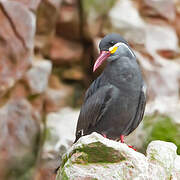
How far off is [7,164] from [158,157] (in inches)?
172

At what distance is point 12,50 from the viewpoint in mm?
6828

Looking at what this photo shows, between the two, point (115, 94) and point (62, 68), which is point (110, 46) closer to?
point (115, 94)

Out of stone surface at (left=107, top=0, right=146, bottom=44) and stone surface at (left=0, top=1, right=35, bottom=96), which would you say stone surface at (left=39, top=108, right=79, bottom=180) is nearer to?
stone surface at (left=0, top=1, right=35, bottom=96)

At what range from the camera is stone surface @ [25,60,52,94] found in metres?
7.44

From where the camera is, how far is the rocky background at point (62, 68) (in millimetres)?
6805

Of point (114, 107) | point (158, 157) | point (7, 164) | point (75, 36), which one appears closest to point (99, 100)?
point (114, 107)

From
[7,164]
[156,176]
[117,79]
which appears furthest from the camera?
[7,164]

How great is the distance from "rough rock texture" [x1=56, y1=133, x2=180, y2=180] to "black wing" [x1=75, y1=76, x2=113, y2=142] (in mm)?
778

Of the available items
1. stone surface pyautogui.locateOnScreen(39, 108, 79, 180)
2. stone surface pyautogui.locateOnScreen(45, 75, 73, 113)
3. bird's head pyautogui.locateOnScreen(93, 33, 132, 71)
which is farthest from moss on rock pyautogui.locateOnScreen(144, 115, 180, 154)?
bird's head pyautogui.locateOnScreen(93, 33, 132, 71)

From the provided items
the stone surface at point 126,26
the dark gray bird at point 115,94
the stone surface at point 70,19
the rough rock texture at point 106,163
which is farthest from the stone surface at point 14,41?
the rough rock texture at point 106,163

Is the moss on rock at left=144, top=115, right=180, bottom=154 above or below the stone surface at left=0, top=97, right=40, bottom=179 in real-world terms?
above

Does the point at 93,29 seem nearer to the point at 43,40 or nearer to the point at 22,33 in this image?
the point at 43,40

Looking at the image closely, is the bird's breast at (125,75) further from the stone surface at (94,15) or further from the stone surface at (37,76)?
the stone surface at (94,15)

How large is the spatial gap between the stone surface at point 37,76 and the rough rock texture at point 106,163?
4249mm
